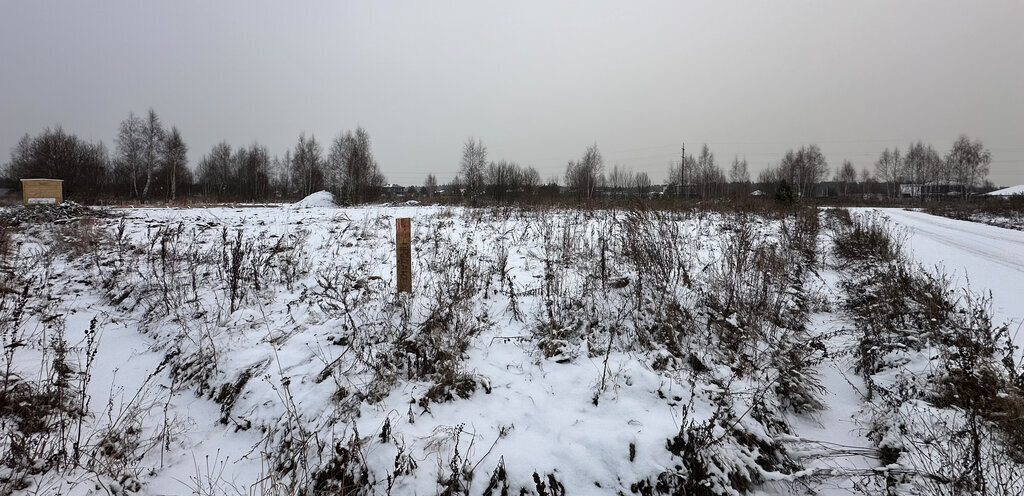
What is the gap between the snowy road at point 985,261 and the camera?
17.7ft

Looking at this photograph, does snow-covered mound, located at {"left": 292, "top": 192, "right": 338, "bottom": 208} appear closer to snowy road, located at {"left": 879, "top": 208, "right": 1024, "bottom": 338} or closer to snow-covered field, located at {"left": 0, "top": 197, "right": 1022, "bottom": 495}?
snow-covered field, located at {"left": 0, "top": 197, "right": 1022, "bottom": 495}

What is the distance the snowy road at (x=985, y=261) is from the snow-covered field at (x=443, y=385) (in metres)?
0.15

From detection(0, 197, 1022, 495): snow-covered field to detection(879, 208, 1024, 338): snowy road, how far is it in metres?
0.15

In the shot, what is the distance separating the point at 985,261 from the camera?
843cm

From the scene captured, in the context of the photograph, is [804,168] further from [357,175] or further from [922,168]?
[357,175]

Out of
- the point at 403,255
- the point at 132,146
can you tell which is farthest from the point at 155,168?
the point at 403,255

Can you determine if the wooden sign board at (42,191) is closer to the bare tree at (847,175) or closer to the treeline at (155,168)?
the treeline at (155,168)

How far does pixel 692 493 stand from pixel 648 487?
267 mm

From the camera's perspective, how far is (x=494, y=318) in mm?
4969

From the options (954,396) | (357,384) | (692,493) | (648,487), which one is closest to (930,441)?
(954,396)

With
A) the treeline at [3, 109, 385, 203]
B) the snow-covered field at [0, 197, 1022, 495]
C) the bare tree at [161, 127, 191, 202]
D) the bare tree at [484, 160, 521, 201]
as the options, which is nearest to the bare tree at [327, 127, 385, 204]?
the treeline at [3, 109, 385, 203]

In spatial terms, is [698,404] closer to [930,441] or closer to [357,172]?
[930,441]

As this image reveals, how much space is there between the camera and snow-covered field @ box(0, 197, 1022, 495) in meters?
2.65

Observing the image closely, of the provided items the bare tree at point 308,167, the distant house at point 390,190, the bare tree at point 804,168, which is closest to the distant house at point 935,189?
the bare tree at point 804,168
